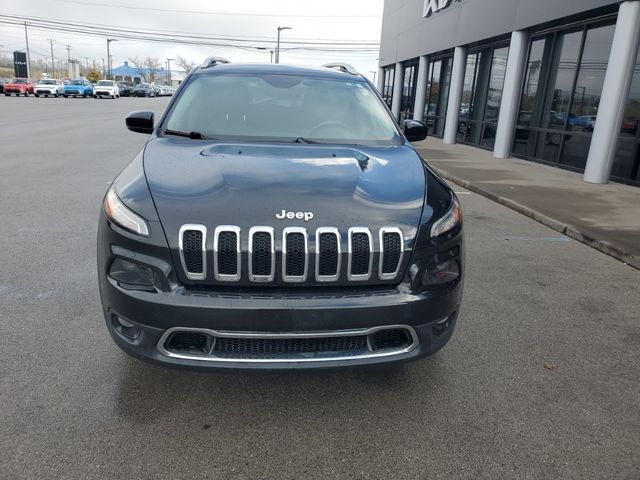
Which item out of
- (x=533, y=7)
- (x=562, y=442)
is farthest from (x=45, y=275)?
(x=533, y=7)

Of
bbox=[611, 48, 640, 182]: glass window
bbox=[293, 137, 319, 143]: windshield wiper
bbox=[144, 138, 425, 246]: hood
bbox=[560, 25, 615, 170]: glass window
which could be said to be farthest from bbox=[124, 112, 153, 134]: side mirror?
bbox=[560, 25, 615, 170]: glass window

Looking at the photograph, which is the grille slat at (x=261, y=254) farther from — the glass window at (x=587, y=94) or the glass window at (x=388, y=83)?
the glass window at (x=388, y=83)

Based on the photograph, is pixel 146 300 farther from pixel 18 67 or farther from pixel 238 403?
pixel 18 67

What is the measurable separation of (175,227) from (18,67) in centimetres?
7504

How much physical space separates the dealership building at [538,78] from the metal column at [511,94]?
28 mm

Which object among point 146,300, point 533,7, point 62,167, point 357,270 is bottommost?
point 62,167

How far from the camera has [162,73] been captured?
133250 mm

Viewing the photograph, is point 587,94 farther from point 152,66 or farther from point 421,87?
point 152,66

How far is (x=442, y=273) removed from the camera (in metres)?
2.54

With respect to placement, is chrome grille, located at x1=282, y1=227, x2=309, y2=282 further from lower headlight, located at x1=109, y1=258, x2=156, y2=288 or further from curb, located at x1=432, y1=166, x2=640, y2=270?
curb, located at x1=432, y1=166, x2=640, y2=270

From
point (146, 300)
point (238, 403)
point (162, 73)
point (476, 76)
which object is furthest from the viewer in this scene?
point (162, 73)

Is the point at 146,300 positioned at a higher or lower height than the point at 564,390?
higher

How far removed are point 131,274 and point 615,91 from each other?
34.5 feet

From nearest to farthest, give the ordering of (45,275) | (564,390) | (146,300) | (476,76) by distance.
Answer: (146,300) → (564,390) → (45,275) → (476,76)
